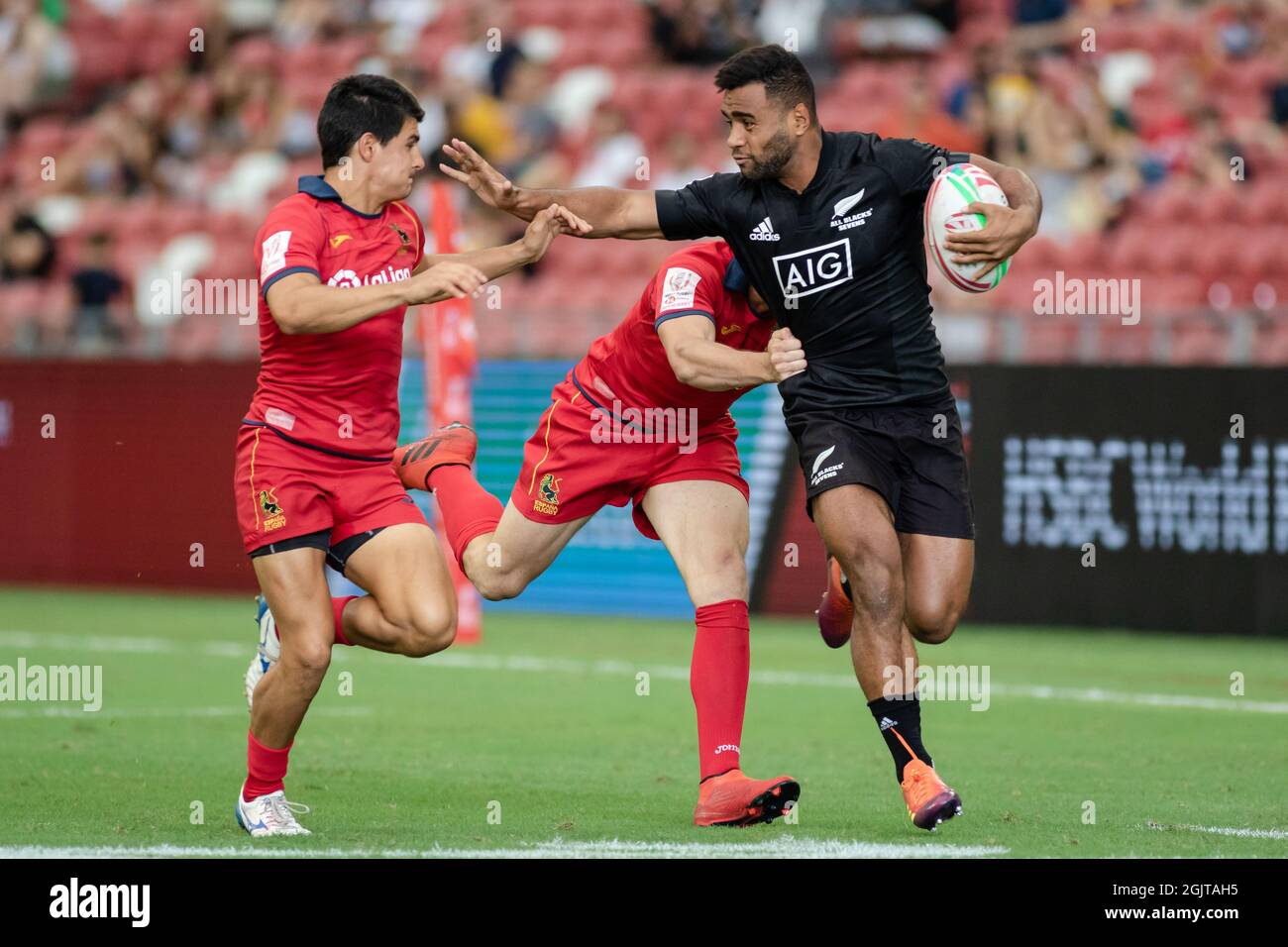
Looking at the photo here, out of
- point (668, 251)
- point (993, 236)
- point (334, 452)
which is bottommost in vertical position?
point (334, 452)

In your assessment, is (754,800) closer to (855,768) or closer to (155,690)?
(855,768)

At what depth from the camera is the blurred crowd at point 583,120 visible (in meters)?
15.6

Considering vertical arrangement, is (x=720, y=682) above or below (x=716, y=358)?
below

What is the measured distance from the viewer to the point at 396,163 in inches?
273

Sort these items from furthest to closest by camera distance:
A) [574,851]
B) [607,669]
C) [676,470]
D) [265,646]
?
[607,669] → [676,470] → [265,646] → [574,851]

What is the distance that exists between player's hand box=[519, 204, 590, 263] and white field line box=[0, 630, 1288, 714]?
4669mm

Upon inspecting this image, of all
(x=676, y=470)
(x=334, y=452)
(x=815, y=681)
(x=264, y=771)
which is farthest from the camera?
(x=815, y=681)

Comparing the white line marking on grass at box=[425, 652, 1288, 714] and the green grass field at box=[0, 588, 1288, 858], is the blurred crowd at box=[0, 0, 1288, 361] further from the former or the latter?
the green grass field at box=[0, 588, 1288, 858]

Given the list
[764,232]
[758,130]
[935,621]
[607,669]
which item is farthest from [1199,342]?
[758,130]

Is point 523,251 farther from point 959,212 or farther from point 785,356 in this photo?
point 959,212

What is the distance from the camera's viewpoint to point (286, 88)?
21.8 metres

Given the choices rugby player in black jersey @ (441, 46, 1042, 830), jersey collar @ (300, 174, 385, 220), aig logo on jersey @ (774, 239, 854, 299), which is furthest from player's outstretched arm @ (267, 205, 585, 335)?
aig logo on jersey @ (774, 239, 854, 299)

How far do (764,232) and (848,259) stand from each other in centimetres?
32

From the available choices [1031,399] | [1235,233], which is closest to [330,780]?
[1031,399]
